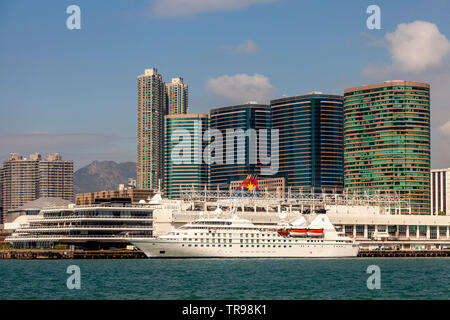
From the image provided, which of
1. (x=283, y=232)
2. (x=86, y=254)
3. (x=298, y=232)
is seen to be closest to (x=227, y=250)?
(x=283, y=232)

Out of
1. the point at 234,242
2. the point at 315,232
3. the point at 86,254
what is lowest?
the point at 86,254

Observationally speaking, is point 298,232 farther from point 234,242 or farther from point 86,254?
point 86,254

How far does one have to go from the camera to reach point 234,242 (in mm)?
150375

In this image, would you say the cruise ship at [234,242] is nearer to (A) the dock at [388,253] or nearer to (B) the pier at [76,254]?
(B) the pier at [76,254]

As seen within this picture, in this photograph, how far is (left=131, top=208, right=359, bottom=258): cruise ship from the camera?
148m

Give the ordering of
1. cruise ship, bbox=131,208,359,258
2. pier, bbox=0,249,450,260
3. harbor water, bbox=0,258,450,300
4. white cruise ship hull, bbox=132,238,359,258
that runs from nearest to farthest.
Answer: harbor water, bbox=0,258,450,300 < white cruise ship hull, bbox=132,238,359,258 < cruise ship, bbox=131,208,359,258 < pier, bbox=0,249,450,260

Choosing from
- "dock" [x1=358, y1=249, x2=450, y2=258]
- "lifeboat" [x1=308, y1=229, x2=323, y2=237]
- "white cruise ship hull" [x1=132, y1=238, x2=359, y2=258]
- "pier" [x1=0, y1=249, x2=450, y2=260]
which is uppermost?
"lifeboat" [x1=308, y1=229, x2=323, y2=237]

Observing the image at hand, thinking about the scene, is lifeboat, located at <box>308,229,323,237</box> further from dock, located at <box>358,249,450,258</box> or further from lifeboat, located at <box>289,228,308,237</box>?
dock, located at <box>358,249,450,258</box>

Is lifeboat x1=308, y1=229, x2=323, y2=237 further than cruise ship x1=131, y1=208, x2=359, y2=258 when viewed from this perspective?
Yes

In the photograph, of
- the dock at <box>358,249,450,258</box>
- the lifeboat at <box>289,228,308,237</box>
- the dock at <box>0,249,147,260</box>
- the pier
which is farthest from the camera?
the dock at <box>358,249,450,258</box>

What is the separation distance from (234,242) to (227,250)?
248cm

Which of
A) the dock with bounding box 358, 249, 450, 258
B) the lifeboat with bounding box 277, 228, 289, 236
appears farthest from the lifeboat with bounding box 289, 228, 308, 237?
the dock with bounding box 358, 249, 450, 258
